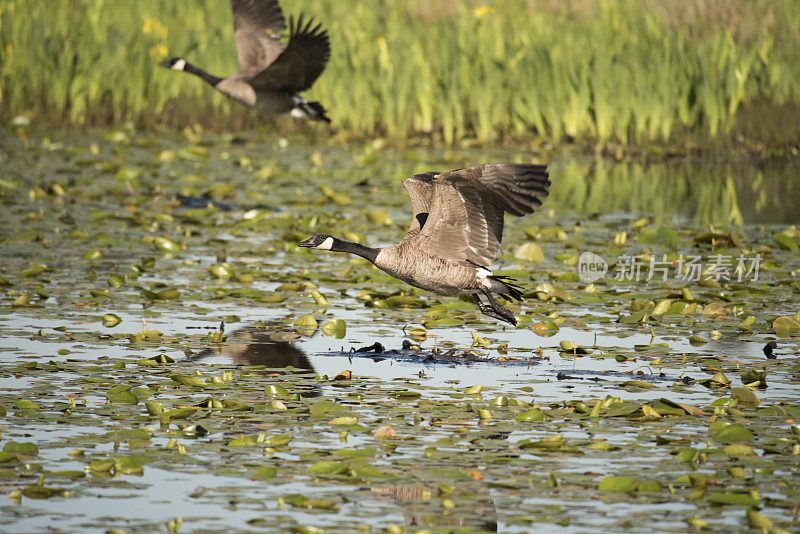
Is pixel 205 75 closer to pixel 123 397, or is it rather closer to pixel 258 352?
pixel 258 352

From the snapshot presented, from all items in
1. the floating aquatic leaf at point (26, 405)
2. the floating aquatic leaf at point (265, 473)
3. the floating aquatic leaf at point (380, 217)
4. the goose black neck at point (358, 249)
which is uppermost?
the floating aquatic leaf at point (380, 217)

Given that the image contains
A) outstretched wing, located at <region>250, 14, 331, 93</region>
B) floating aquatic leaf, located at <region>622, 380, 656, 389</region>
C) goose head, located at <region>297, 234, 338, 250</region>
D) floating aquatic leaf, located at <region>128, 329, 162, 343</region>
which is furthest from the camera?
outstretched wing, located at <region>250, 14, 331, 93</region>

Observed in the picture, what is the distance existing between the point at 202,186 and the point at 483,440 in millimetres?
9385

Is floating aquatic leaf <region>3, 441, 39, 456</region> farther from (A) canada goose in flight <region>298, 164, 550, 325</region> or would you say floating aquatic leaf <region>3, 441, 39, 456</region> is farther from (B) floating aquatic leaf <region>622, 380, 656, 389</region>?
(B) floating aquatic leaf <region>622, 380, 656, 389</region>

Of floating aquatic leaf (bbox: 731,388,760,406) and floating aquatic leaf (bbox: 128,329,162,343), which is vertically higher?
floating aquatic leaf (bbox: 128,329,162,343)

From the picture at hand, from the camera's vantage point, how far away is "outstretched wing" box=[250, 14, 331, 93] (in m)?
12.7

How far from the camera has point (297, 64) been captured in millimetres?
13273

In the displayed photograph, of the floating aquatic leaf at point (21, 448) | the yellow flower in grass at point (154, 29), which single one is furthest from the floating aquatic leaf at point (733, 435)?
the yellow flower in grass at point (154, 29)

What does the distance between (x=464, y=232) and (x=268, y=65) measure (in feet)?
20.0

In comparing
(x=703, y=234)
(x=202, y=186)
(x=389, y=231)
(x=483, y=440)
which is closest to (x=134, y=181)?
(x=202, y=186)

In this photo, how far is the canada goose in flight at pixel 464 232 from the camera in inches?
289

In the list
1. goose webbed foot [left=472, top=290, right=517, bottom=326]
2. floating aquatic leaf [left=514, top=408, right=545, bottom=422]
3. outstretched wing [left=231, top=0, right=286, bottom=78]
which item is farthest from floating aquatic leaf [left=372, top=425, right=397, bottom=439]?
outstretched wing [left=231, top=0, right=286, bottom=78]

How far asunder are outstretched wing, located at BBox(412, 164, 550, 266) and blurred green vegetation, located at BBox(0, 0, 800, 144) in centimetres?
931

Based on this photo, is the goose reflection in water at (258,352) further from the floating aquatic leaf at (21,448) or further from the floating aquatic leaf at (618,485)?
the floating aquatic leaf at (618,485)
